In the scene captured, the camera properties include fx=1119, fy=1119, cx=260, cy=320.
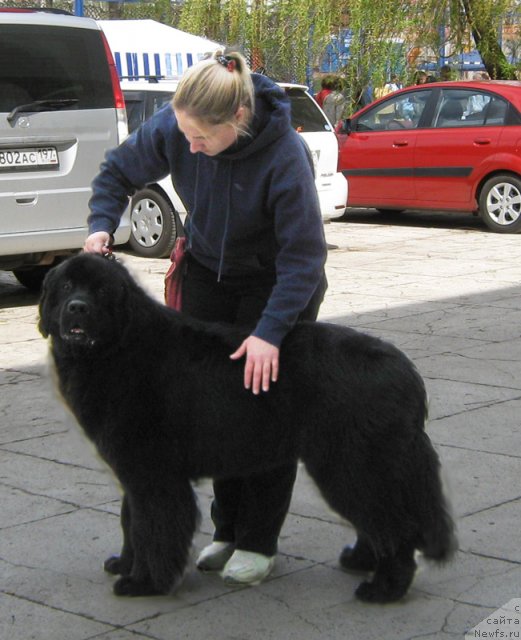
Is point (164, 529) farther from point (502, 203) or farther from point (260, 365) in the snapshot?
point (502, 203)

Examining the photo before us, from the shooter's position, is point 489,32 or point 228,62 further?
point 489,32

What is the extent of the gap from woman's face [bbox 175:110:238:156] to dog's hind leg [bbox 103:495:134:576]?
3.97 ft

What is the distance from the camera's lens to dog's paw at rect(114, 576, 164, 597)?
3775 mm

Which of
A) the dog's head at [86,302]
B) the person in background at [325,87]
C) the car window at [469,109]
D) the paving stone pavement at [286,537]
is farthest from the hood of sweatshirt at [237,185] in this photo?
the person in background at [325,87]

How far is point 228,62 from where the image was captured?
3.55m

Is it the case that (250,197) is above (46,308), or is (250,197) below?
above

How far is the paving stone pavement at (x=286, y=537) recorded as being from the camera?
3607 mm

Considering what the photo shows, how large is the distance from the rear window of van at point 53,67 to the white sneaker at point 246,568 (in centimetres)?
558

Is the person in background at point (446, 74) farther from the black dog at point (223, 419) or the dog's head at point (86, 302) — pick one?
the dog's head at point (86, 302)

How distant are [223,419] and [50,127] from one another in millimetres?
5748

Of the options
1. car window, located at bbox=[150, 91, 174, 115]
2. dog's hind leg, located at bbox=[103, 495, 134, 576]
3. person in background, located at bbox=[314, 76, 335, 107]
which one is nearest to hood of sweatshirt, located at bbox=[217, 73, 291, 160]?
dog's hind leg, located at bbox=[103, 495, 134, 576]

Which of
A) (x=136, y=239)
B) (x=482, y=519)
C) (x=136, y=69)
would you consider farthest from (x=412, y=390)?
(x=136, y=69)

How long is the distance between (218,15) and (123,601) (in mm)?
15757

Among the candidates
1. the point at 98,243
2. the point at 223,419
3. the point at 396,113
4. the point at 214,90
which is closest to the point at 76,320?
the point at 98,243
